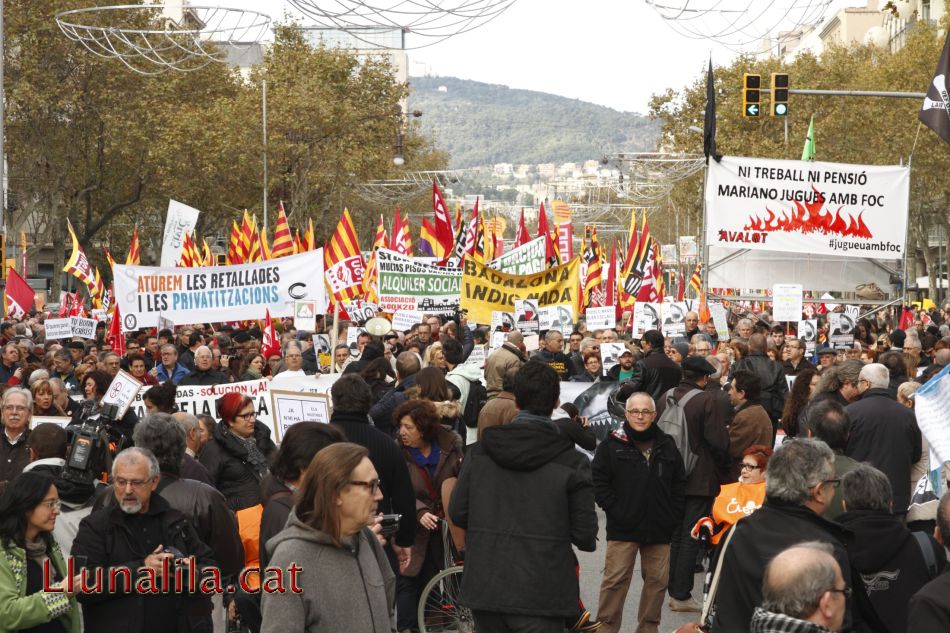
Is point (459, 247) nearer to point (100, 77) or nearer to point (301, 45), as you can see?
point (100, 77)

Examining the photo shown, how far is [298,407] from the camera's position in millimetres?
9344

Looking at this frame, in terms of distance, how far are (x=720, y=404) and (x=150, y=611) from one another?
4.79 metres

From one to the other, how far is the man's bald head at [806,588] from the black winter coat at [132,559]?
2.46 m

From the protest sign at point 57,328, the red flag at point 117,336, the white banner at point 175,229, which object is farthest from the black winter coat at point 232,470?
the white banner at point 175,229

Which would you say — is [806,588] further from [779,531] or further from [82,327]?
[82,327]

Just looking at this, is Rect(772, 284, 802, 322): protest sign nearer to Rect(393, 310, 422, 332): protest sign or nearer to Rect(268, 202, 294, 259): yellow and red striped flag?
Rect(393, 310, 422, 332): protest sign

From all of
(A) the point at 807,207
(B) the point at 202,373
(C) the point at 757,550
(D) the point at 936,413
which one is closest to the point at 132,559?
(C) the point at 757,550

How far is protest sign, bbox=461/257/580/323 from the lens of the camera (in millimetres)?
19031

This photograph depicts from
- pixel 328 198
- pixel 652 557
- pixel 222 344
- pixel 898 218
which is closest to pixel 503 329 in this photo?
pixel 222 344

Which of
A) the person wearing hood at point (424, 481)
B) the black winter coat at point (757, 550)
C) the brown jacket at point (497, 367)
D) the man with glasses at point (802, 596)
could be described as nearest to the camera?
the man with glasses at point (802, 596)

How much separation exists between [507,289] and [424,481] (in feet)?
36.9

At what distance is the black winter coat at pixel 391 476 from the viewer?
22.2 feet

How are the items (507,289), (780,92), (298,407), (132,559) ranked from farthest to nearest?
(780,92) < (507,289) < (298,407) < (132,559)

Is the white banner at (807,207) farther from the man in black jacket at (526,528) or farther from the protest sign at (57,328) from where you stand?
the man in black jacket at (526,528)
